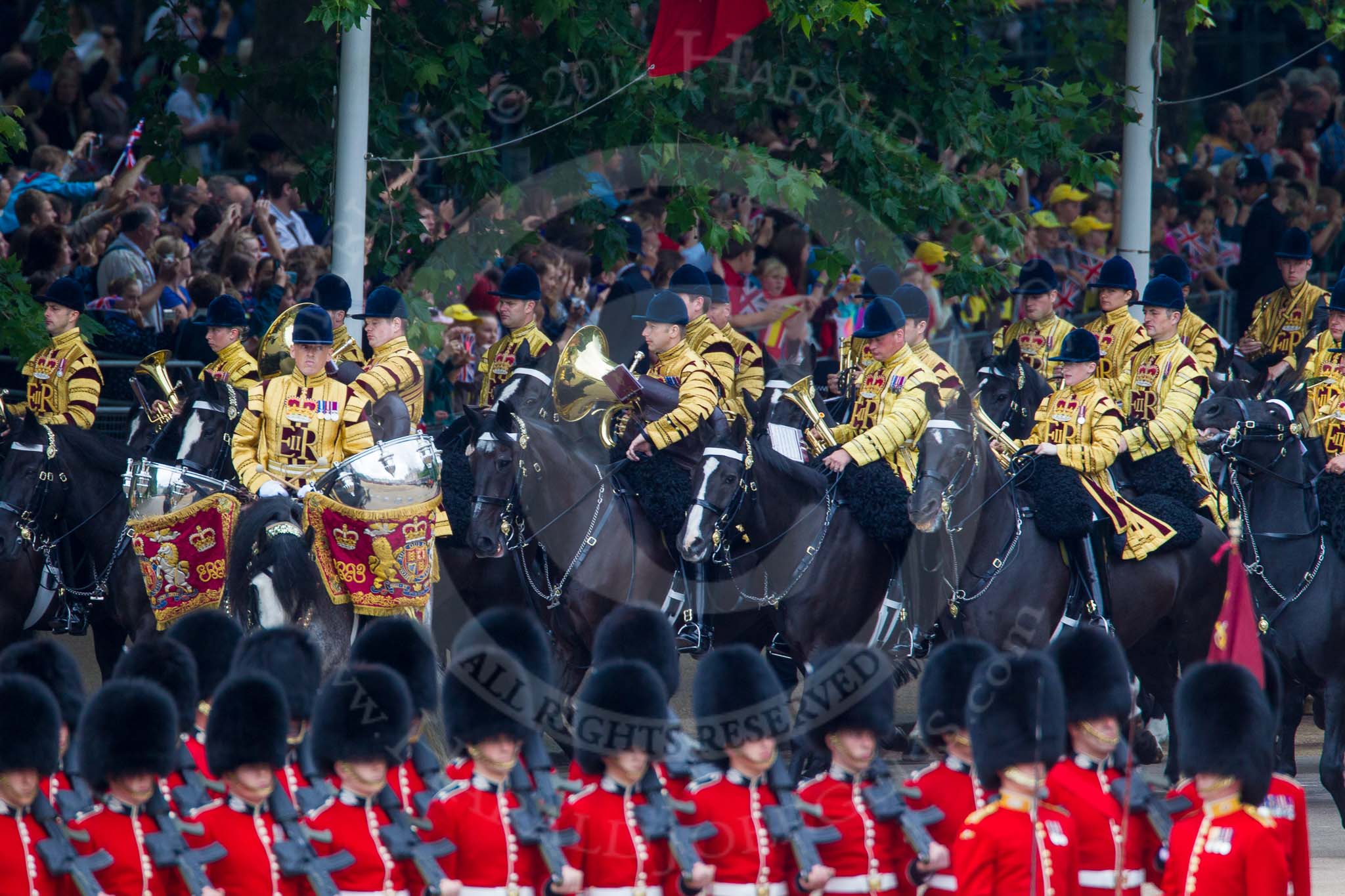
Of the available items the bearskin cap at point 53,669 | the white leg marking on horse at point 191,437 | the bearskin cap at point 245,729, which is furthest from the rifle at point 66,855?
the white leg marking on horse at point 191,437

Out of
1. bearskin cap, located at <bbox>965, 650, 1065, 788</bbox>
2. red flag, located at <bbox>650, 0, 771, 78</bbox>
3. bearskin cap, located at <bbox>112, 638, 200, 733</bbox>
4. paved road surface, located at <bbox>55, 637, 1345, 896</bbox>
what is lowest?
paved road surface, located at <bbox>55, 637, 1345, 896</bbox>

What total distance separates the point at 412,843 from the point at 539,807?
21.5 inches

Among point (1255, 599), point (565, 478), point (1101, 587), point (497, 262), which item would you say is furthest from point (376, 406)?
point (1255, 599)

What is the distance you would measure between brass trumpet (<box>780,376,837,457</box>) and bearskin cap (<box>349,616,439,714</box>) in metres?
4.13

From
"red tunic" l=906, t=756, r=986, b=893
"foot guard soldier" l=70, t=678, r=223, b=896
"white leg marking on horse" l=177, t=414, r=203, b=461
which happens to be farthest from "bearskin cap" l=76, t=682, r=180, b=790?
"white leg marking on horse" l=177, t=414, r=203, b=461

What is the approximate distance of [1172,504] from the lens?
12594mm

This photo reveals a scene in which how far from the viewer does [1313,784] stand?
12.8 metres

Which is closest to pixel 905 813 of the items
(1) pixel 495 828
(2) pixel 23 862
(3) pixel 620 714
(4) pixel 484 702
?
(3) pixel 620 714

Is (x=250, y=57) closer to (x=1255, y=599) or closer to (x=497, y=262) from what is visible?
(x=497, y=262)

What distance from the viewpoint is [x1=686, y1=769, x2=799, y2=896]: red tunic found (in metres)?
7.86

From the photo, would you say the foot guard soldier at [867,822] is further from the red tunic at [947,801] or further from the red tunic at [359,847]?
the red tunic at [359,847]

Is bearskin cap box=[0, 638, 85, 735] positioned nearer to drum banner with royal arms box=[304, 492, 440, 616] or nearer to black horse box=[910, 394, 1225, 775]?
drum banner with royal arms box=[304, 492, 440, 616]

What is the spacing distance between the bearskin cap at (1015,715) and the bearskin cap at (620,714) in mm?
1108

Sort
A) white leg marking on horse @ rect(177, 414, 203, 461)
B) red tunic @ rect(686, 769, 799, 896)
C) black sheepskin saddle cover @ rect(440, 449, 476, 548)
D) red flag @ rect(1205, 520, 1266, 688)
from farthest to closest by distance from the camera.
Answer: black sheepskin saddle cover @ rect(440, 449, 476, 548) → white leg marking on horse @ rect(177, 414, 203, 461) → red flag @ rect(1205, 520, 1266, 688) → red tunic @ rect(686, 769, 799, 896)
